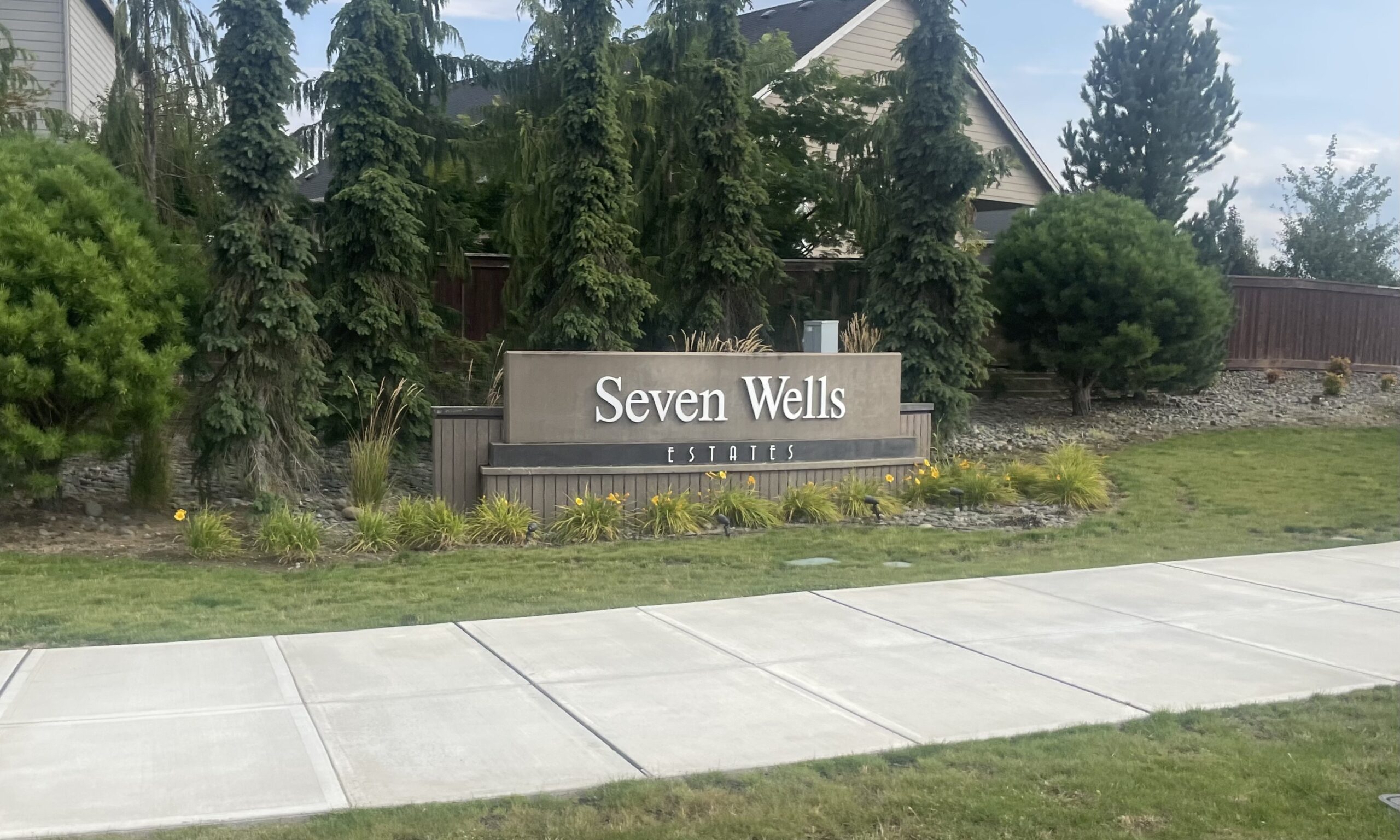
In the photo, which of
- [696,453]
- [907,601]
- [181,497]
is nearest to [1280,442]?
[696,453]

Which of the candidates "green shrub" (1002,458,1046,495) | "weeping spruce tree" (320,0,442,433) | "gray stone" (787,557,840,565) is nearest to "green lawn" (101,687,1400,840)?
"gray stone" (787,557,840,565)

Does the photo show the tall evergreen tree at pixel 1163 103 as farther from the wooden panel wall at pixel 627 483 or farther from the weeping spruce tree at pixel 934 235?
the wooden panel wall at pixel 627 483

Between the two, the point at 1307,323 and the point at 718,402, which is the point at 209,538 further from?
the point at 1307,323

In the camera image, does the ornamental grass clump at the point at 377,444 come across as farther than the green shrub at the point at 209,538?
Yes

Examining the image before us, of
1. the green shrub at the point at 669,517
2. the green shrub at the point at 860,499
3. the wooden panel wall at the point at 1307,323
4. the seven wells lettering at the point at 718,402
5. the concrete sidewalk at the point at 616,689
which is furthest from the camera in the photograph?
the wooden panel wall at the point at 1307,323

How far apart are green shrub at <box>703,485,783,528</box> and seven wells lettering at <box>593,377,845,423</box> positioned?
1079mm

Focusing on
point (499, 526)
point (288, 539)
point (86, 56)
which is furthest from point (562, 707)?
point (86, 56)

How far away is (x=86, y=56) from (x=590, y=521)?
17.1 meters

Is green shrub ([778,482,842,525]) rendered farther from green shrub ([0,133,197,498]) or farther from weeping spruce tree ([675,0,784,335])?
green shrub ([0,133,197,498])

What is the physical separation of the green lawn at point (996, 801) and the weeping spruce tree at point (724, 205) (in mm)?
11290

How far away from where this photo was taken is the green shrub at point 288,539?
10406mm

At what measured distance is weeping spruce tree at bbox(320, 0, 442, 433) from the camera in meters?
13.9

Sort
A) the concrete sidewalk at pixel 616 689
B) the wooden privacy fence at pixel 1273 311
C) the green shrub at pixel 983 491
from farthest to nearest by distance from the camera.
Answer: the wooden privacy fence at pixel 1273 311
the green shrub at pixel 983 491
the concrete sidewalk at pixel 616 689

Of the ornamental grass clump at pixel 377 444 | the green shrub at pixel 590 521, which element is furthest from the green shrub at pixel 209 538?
the green shrub at pixel 590 521
